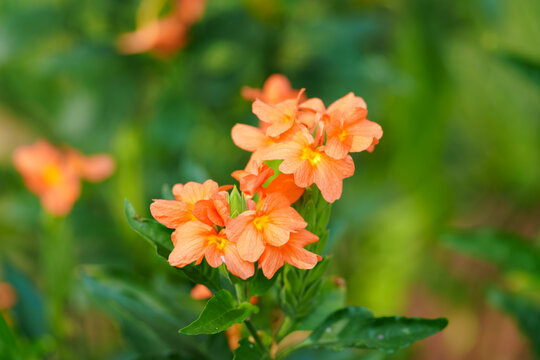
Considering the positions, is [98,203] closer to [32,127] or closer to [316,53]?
[32,127]

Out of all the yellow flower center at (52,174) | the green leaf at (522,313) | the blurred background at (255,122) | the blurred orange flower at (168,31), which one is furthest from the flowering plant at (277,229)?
the blurred orange flower at (168,31)

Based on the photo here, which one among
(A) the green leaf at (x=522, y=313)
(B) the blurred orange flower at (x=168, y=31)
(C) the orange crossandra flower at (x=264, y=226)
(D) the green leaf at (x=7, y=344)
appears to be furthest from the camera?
(B) the blurred orange flower at (x=168, y=31)

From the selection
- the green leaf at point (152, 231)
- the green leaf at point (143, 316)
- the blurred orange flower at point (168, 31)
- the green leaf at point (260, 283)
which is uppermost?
the blurred orange flower at point (168, 31)

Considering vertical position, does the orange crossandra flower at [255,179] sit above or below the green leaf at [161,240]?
above

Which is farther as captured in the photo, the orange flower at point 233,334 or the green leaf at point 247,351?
the orange flower at point 233,334

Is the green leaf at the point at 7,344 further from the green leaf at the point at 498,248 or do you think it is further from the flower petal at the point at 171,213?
the green leaf at the point at 498,248

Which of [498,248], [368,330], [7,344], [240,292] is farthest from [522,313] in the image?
[7,344]

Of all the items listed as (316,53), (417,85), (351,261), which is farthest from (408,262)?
(316,53)

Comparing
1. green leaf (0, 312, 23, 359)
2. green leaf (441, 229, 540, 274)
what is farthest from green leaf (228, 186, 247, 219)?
green leaf (441, 229, 540, 274)
